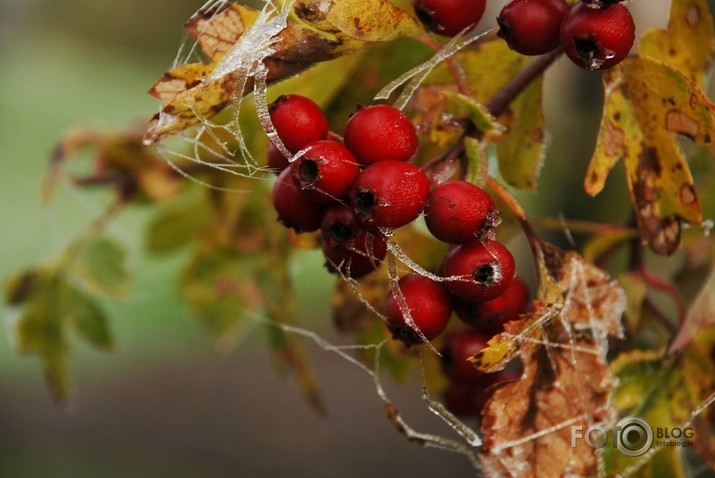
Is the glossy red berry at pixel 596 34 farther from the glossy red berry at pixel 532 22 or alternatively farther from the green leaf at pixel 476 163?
the green leaf at pixel 476 163

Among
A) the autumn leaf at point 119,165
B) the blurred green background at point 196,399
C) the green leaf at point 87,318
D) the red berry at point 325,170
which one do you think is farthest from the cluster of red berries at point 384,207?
the blurred green background at point 196,399

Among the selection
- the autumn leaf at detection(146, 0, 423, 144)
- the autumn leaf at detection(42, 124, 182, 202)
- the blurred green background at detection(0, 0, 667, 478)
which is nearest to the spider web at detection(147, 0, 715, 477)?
the autumn leaf at detection(146, 0, 423, 144)

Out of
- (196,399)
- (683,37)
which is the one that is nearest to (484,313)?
(683,37)

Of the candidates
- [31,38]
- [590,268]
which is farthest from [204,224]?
[31,38]

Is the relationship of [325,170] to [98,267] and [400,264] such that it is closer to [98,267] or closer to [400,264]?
[400,264]

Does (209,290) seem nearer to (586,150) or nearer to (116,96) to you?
(586,150)

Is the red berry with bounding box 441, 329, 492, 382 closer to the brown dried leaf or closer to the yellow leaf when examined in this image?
the brown dried leaf
